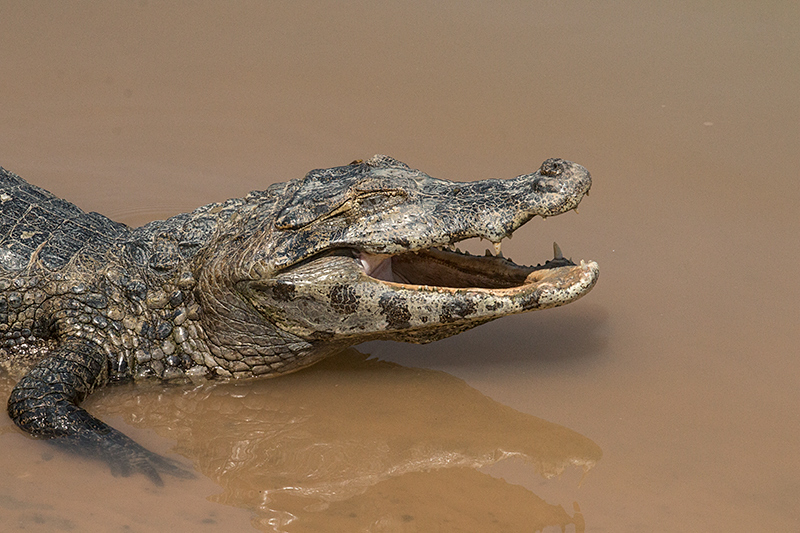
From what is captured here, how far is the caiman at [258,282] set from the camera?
14.5 feet

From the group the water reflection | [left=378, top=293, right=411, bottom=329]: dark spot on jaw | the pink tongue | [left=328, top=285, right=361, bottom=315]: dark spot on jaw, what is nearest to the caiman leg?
the water reflection

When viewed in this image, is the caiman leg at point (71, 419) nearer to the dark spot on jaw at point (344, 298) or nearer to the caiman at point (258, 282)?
the caiman at point (258, 282)

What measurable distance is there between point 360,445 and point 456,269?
1.10m

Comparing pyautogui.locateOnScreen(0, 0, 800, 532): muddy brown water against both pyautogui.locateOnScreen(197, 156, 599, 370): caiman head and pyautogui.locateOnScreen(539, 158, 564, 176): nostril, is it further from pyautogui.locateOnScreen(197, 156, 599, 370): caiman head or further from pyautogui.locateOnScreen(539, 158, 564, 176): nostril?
pyautogui.locateOnScreen(539, 158, 564, 176): nostril

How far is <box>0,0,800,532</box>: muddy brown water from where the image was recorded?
14.1 ft

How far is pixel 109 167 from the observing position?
7.40 meters

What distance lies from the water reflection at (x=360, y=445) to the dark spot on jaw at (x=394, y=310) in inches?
27.0

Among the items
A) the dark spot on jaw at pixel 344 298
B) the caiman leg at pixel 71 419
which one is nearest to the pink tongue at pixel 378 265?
the dark spot on jaw at pixel 344 298

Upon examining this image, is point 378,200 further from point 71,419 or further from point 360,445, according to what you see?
point 71,419

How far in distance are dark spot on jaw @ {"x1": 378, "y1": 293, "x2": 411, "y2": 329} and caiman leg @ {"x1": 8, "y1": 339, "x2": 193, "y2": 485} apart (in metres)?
1.28

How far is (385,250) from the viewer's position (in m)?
4.45

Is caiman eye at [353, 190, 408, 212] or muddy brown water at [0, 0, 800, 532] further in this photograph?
caiman eye at [353, 190, 408, 212]

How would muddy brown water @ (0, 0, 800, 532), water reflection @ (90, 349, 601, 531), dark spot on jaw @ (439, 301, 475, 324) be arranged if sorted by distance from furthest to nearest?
dark spot on jaw @ (439, 301, 475, 324) < muddy brown water @ (0, 0, 800, 532) < water reflection @ (90, 349, 601, 531)

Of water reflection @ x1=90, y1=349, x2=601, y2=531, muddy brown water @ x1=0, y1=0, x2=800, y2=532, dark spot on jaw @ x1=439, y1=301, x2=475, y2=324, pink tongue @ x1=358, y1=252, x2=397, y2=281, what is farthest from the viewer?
pink tongue @ x1=358, y1=252, x2=397, y2=281
